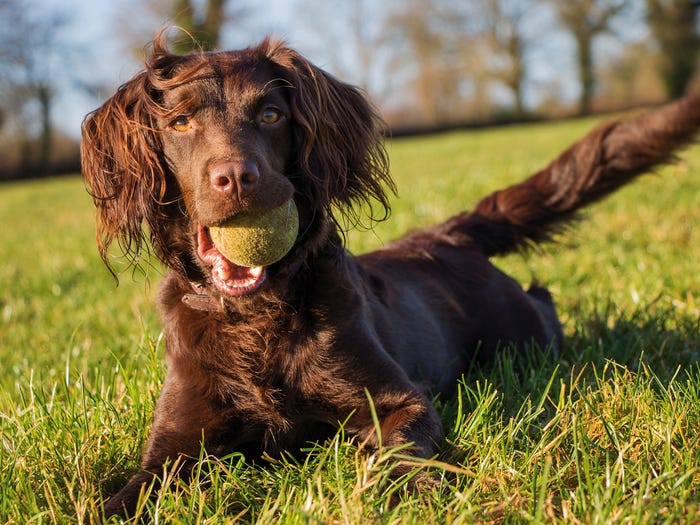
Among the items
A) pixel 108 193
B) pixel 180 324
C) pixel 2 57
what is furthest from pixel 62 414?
pixel 2 57

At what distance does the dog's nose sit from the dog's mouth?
0.34 metres

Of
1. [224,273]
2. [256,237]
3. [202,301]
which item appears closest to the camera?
[256,237]

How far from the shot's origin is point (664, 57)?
4009 cm

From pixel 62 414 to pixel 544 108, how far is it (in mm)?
44530

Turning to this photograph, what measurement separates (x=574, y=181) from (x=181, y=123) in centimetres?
213

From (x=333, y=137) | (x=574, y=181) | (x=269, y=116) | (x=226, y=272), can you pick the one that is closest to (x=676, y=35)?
(x=574, y=181)

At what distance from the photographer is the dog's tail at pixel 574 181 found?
11.7ft

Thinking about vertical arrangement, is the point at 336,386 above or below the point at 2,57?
below

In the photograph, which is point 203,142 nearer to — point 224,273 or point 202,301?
point 224,273

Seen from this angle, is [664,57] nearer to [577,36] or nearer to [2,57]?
[577,36]

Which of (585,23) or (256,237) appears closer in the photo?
(256,237)

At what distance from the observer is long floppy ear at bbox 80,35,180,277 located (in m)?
2.56

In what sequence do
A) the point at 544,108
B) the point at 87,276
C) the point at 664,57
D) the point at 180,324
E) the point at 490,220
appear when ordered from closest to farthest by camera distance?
1. the point at 180,324
2. the point at 490,220
3. the point at 87,276
4. the point at 664,57
5. the point at 544,108

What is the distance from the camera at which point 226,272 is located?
8.11ft
